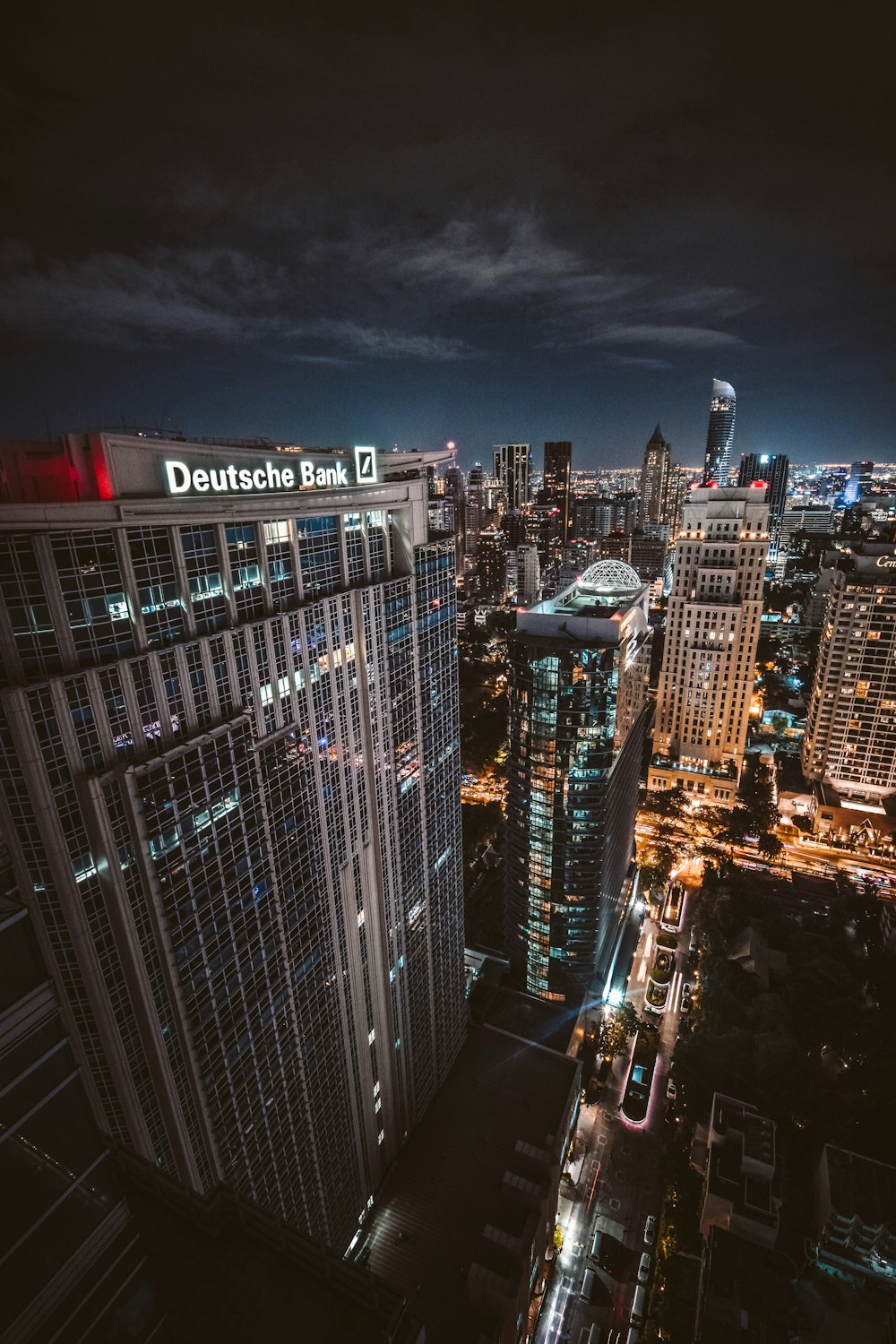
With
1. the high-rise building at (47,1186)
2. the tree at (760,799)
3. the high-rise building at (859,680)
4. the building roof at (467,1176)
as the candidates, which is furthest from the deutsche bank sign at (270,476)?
the high-rise building at (859,680)

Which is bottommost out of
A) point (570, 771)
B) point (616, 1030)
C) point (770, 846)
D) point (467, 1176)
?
point (616, 1030)

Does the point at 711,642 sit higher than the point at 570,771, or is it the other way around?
the point at 711,642

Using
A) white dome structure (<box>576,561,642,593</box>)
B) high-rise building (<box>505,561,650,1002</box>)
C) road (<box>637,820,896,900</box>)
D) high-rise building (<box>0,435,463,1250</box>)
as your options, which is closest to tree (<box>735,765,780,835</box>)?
road (<box>637,820,896,900</box>)

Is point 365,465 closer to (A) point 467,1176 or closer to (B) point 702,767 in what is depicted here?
(A) point 467,1176

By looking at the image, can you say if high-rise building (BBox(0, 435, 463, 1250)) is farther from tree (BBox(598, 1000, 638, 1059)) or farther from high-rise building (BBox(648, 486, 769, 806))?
high-rise building (BBox(648, 486, 769, 806))

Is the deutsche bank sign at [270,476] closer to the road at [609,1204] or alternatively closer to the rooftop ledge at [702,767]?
the road at [609,1204]

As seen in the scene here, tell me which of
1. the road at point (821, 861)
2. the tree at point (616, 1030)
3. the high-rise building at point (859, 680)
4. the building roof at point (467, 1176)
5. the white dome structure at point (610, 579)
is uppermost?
the white dome structure at point (610, 579)

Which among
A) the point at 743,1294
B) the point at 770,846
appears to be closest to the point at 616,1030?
the point at 743,1294
